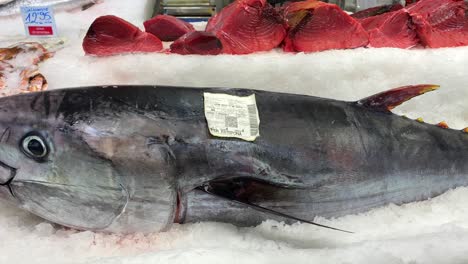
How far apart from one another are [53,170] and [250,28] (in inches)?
50.2

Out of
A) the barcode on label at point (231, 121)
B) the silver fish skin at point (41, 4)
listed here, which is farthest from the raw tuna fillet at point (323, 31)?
the silver fish skin at point (41, 4)

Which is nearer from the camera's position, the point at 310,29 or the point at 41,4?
the point at 310,29

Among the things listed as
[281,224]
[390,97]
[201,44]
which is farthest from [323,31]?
[281,224]

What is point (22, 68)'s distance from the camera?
1.99 m

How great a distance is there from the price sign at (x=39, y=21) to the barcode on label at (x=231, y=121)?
4.78ft

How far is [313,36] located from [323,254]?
127 centimetres

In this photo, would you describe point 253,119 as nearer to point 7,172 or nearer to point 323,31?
point 7,172

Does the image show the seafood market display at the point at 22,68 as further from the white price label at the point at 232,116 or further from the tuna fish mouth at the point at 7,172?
the white price label at the point at 232,116

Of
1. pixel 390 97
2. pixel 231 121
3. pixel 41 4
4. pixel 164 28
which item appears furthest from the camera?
pixel 41 4

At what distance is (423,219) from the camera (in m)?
1.44

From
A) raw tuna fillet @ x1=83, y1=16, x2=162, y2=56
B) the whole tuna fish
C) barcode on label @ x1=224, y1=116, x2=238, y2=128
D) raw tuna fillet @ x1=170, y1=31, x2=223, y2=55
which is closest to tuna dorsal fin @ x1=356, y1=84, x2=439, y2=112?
the whole tuna fish

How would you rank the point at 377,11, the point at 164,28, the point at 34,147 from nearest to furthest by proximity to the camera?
1. the point at 34,147
2. the point at 164,28
3. the point at 377,11

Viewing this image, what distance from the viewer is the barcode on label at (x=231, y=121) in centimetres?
130

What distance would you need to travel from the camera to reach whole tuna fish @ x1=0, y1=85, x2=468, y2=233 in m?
1.18
